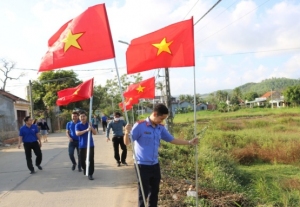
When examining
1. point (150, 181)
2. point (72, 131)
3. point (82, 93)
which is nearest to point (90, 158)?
point (72, 131)

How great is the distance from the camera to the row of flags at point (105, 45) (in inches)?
184

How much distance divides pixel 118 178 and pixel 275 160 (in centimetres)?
729

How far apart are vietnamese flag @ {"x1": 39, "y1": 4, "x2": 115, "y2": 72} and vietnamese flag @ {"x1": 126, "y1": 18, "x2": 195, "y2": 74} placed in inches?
21.4

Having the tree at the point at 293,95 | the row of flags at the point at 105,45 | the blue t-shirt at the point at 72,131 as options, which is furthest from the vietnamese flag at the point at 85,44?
the tree at the point at 293,95

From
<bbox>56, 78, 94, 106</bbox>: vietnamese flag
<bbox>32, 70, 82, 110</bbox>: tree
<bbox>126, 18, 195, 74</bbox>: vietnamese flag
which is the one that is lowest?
<bbox>56, 78, 94, 106</bbox>: vietnamese flag

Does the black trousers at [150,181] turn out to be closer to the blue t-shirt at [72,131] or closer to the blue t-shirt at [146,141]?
the blue t-shirt at [146,141]

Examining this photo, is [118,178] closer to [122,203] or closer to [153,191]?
[122,203]

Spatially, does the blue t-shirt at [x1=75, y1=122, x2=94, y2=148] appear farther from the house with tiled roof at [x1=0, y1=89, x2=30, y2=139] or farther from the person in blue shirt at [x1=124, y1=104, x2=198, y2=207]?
the house with tiled roof at [x1=0, y1=89, x2=30, y2=139]

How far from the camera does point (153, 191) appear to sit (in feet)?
14.4

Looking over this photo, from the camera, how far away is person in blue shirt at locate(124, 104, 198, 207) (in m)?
4.13

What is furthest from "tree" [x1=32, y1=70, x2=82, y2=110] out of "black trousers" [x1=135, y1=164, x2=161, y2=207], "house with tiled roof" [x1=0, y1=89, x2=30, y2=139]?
"black trousers" [x1=135, y1=164, x2=161, y2=207]

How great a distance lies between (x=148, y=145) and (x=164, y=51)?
1629mm

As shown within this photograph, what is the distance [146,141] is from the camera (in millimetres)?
4207

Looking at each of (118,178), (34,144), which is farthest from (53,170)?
(118,178)
